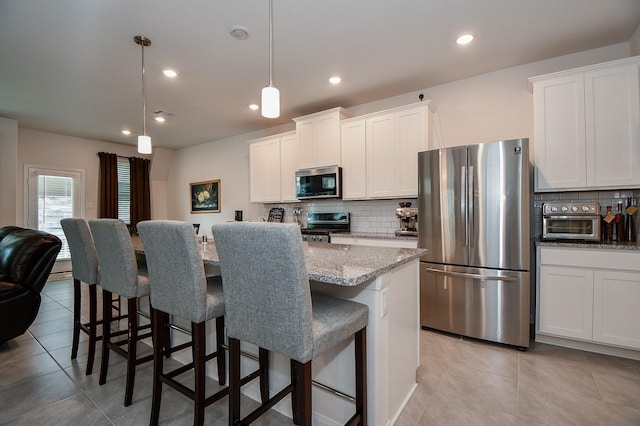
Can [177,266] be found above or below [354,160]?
below

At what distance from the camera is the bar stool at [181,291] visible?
1458 millimetres

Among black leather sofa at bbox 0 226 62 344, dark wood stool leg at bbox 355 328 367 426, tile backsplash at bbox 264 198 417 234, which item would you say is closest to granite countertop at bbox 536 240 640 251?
tile backsplash at bbox 264 198 417 234

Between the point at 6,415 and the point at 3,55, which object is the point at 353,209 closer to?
the point at 6,415

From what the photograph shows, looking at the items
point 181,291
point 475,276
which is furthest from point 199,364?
point 475,276

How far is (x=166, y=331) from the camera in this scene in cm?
241

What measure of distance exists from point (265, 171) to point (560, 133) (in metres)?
3.78

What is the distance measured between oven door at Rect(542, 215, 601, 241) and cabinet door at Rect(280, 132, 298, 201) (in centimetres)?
306

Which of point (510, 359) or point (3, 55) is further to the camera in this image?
point (3, 55)

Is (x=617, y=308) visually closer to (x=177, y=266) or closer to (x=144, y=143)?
(x=177, y=266)

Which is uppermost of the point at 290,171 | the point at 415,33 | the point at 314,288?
the point at 415,33

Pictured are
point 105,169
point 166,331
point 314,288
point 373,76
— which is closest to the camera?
point 314,288

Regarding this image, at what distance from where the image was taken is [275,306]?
1.17 m

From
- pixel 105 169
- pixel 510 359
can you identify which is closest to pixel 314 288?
pixel 510 359

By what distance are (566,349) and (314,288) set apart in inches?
94.3
